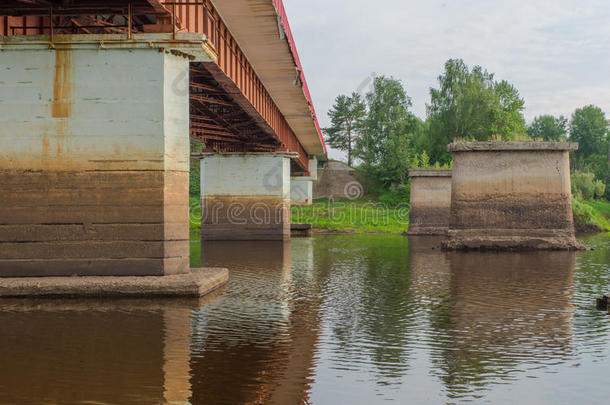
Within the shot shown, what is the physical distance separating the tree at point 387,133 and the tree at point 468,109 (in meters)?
4.13

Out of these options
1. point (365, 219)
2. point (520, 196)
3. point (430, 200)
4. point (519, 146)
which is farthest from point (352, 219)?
point (519, 146)

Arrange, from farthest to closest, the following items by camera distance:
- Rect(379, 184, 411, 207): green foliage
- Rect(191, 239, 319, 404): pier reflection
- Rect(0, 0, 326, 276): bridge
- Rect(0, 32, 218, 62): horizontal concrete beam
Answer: Rect(379, 184, 411, 207): green foliage < Rect(0, 32, 218, 62): horizontal concrete beam < Rect(0, 0, 326, 276): bridge < Rect(191, 239, 319, 404): pier reflection

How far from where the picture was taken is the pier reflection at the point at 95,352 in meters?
6.93

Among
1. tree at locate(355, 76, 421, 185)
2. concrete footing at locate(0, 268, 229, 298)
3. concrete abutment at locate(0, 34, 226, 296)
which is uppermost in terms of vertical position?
tree at locate(355, 76, 421, 185)

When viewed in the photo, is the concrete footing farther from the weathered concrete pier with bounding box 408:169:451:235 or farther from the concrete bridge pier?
the concrete bridge pier

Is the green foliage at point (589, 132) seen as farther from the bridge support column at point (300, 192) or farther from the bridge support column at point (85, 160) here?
the bridge support column at point (85, 160)

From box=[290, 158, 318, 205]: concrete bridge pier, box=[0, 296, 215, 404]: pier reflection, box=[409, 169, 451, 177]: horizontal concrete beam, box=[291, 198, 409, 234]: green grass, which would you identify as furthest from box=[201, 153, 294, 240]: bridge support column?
box=[290, 158, 318, 205]: concrete bridge pier

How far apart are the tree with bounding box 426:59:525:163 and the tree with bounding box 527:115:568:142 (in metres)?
48.4

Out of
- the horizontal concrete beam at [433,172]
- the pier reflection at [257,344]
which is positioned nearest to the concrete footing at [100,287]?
the pier reflection at [257,344]

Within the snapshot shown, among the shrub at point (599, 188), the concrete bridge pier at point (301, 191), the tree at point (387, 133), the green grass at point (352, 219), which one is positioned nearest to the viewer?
the green grass at point (352, 219)

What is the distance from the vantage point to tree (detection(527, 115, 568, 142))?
417ft

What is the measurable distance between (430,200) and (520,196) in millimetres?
18115

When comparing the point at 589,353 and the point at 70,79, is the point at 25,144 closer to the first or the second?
the point at 70,79

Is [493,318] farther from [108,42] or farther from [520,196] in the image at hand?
[520,196]
